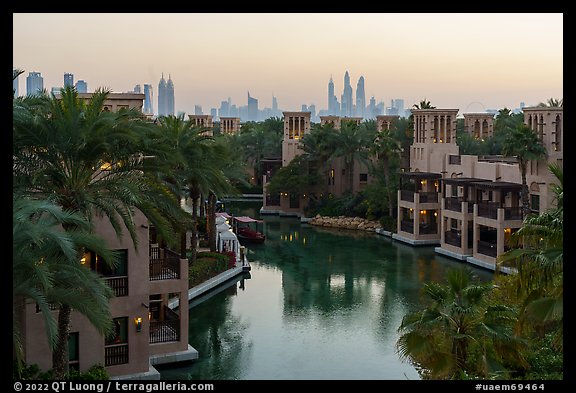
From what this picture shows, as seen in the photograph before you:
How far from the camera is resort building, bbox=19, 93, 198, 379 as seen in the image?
53.5ft

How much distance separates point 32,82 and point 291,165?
1029 inches

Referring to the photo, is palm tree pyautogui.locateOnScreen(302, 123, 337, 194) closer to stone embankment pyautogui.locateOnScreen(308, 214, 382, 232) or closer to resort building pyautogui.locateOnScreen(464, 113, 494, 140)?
stone embankment pyautogui.locateOnScreen(308, 214, 382, 232)

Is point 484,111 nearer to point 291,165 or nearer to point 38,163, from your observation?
point 291,165

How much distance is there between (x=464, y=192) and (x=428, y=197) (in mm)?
5002

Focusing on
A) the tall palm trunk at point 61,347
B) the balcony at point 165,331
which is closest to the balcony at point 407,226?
the balcony at point 165,331

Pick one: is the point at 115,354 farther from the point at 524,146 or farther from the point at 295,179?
the point at 295,179

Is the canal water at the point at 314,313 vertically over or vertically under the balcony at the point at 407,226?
under

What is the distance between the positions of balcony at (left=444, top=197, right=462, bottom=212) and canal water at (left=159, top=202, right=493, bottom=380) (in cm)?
291

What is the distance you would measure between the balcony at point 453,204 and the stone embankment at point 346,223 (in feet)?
26.6

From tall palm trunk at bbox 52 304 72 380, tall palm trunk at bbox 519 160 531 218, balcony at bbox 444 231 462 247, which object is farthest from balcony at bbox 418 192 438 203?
tall palm trunk at bbox 52 304 72 380

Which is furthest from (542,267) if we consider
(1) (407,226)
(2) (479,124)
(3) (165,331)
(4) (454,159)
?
(2) (479,124)

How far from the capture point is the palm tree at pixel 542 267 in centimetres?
1162

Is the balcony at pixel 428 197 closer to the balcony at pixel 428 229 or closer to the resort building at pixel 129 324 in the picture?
the balcony at pixel 428 229

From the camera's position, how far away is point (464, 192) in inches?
1607
